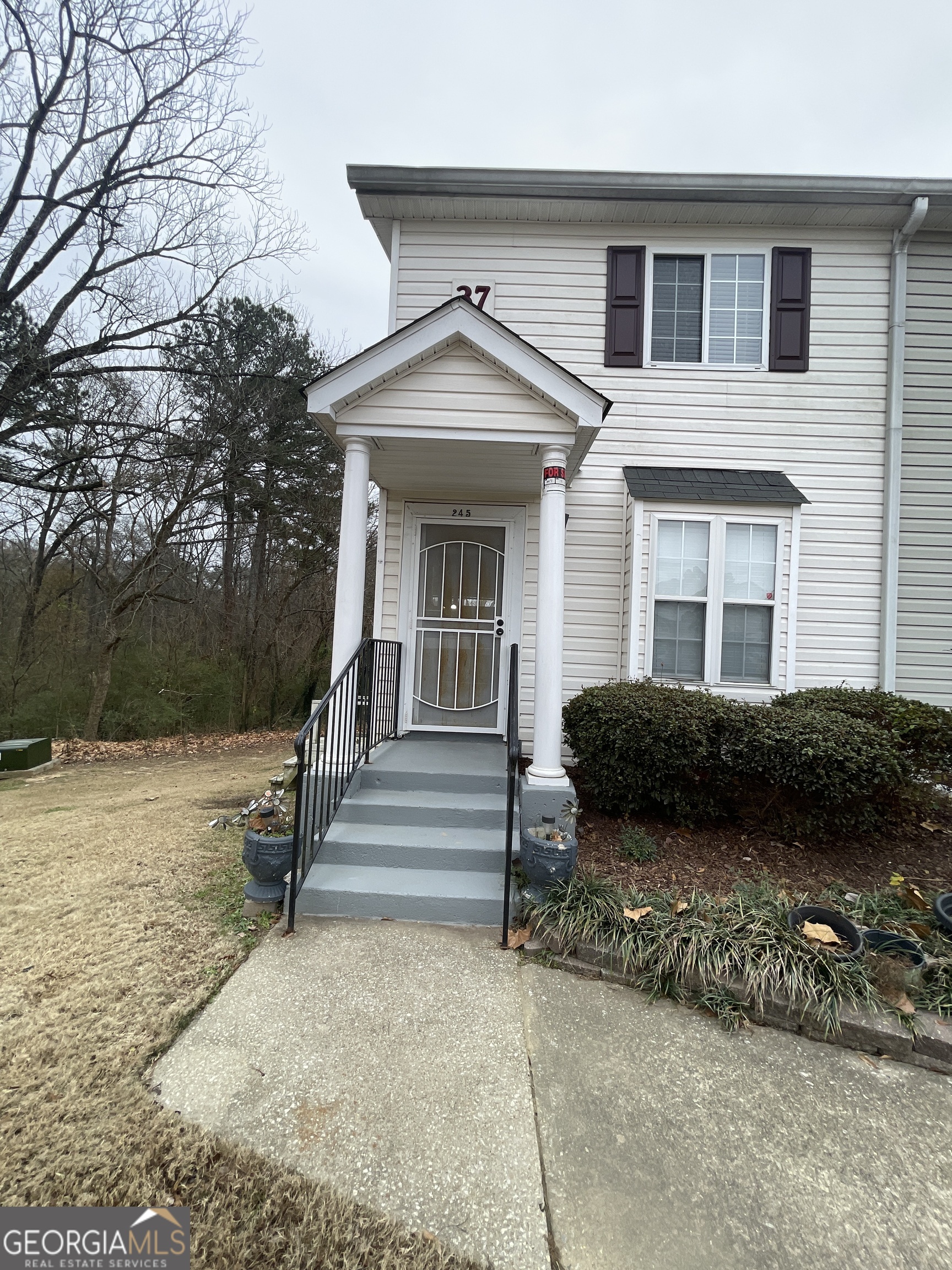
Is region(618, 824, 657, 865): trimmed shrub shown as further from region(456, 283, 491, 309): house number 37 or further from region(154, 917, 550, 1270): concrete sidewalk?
region(456, 283, 491, 309): house number 37

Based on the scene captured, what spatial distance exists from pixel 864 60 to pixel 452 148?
499cm

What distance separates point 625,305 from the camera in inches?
211

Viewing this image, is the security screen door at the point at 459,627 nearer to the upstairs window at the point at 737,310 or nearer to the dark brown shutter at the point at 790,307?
the upstairs window at the point at 737,310

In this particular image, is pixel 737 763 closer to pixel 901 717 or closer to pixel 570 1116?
pixel 901 717

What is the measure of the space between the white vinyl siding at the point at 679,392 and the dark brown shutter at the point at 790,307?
11 cm

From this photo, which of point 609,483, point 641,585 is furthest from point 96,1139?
point 609,483

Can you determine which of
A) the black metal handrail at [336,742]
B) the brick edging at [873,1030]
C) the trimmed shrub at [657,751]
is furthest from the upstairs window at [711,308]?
the brick edging at [873,1030]

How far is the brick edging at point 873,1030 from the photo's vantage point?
7.05 ft

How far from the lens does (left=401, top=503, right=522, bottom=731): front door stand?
206 inches

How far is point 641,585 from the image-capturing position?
4.92 m

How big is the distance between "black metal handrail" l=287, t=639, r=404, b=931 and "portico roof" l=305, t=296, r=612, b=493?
158 cm

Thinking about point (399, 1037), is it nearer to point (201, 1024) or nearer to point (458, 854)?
point (201, 1024)

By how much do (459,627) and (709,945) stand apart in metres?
3.36

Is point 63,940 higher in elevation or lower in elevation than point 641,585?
lower
